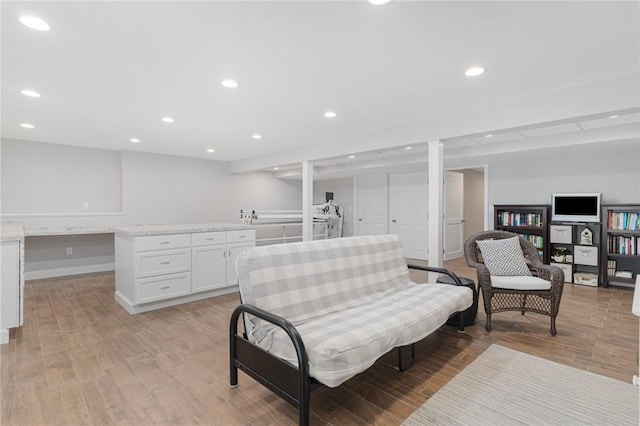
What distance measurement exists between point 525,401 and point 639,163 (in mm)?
4766

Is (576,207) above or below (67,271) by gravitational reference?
above

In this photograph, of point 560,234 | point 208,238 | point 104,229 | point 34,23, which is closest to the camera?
point 34,23

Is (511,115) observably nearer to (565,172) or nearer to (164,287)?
(565,172)

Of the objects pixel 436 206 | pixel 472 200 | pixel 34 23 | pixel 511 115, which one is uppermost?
pixel 34 23

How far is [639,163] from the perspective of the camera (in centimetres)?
467

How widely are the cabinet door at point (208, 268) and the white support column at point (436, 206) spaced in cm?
271

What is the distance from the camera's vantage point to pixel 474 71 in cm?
253

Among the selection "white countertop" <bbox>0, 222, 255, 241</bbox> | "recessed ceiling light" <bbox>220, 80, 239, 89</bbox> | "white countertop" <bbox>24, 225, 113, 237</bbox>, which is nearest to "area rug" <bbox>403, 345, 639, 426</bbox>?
"recessed ceiling light" <bbox>220, 80, 239, 89</bbox>

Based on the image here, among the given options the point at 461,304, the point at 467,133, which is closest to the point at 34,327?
the point at 461,304

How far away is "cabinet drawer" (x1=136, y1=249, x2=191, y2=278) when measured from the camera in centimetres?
362

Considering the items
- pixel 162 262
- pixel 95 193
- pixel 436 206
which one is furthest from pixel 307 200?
pixel 95 193

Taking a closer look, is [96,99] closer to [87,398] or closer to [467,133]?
[87,398]

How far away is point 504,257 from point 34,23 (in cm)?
421

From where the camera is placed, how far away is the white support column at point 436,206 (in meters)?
3.72
